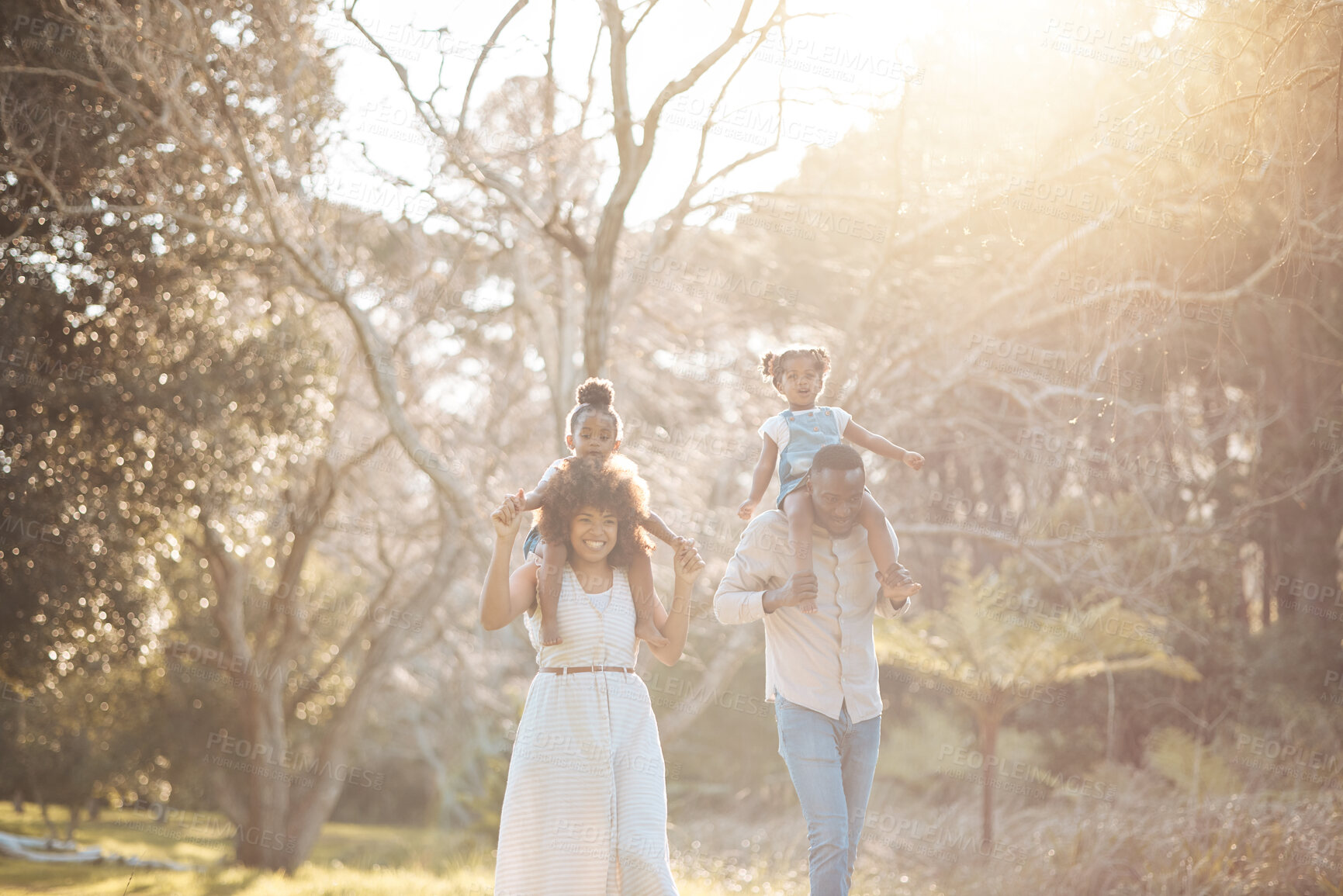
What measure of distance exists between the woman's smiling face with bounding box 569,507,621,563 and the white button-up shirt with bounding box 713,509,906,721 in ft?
1.71

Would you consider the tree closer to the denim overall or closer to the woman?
the denim overall

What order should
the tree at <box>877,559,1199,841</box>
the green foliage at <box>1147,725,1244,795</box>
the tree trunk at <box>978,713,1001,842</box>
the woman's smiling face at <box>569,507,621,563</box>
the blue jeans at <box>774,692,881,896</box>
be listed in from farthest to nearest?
the tree at <box>877,559,1199,841</box>
the green foliage at <box>1147,725,1244,795</box>
the tree trunk at <box>978,713,1001,842</box>
the woman's smiling face at <box>569,507,621,563</box>
the blue jeans at <box>774,692,881,896</box>

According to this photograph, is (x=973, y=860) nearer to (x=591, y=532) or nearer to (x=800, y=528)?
(x=800, y=528)

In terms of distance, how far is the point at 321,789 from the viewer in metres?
14.4

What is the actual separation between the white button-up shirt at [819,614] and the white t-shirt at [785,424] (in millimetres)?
475

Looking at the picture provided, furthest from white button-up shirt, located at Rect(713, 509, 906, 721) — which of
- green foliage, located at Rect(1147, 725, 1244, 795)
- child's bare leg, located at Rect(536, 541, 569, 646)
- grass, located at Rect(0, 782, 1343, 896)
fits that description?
green foliage, located at Rect(1147, 725, 1244, 795)

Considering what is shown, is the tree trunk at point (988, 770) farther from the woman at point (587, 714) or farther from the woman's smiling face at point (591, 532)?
the woman's smiling face at point (591, 532)

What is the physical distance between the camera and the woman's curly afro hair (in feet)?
13.2

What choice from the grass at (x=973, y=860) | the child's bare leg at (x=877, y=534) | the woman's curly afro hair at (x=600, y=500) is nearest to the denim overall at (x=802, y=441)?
the child's bare leg at (x=877, y=534)

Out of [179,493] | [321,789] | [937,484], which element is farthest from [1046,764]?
[179,493]

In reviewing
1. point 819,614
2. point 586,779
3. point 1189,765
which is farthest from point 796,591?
point 1189,765

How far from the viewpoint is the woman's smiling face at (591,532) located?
3998 mm

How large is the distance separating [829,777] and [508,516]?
Answer: 156cm

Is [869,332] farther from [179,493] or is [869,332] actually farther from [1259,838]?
[179,493]
